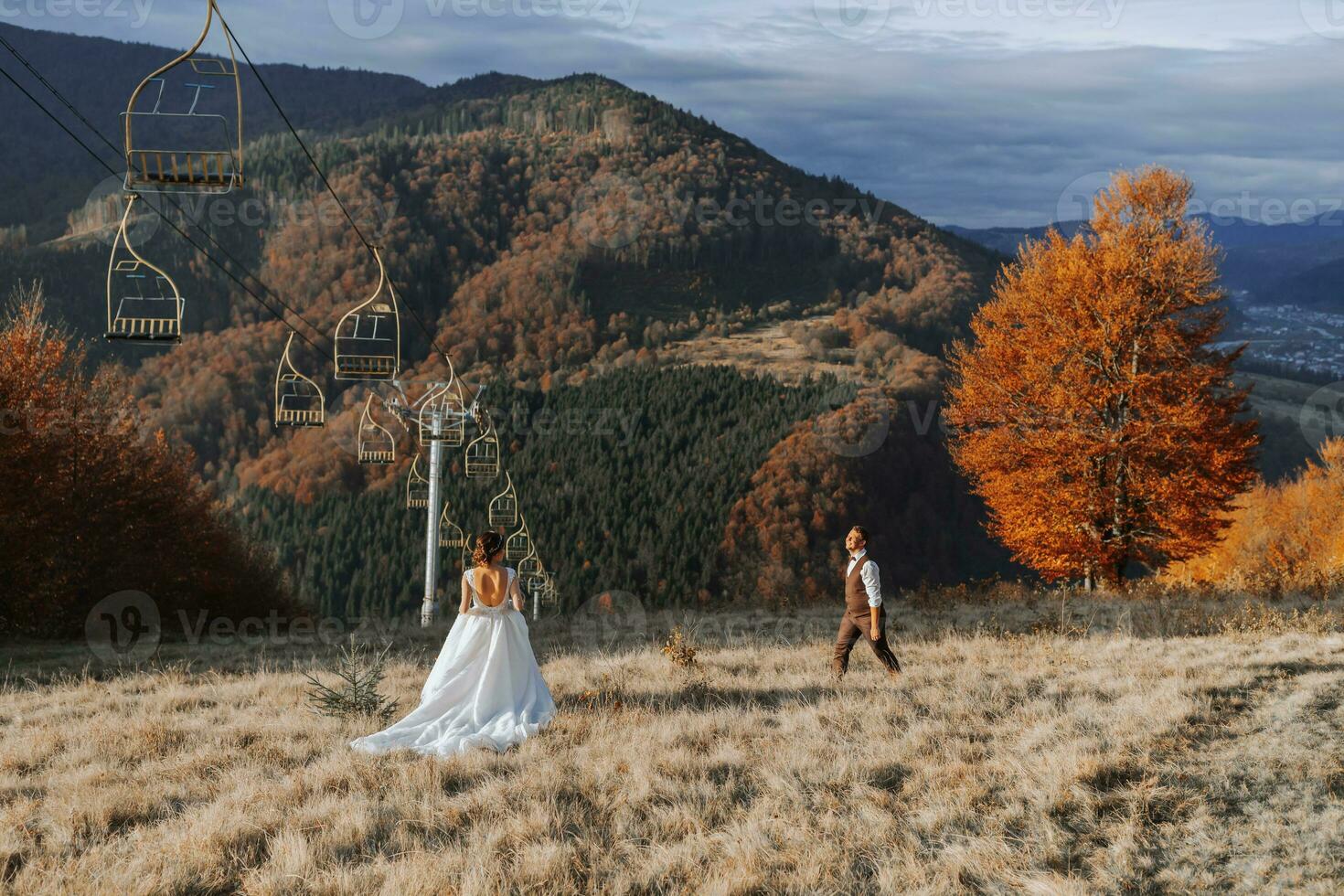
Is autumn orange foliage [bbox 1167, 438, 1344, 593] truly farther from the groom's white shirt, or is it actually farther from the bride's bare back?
the bride's bare back

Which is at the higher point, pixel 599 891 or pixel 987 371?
pixel 987 371

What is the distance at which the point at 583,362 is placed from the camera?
161 meters

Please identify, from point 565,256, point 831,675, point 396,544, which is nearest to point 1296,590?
point 831,675

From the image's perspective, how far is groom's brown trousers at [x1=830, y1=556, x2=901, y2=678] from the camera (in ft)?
36.1

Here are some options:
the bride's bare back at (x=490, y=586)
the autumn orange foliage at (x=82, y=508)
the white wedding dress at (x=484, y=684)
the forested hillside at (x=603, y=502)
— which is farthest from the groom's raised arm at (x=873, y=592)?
the forested hillside at (x=603, y=502)

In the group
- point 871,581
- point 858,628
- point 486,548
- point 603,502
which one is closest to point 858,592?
point 871,581

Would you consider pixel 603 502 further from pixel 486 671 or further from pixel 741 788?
pixel 741 788

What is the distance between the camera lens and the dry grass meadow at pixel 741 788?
6.15 metres

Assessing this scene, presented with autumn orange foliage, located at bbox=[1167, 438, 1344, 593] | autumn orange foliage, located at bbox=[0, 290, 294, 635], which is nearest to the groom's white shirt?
autumn orange foliage, located at bbox=[0, 290, 294, 635]

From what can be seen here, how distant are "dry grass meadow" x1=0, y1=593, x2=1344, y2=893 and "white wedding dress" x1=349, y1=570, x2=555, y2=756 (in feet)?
1.36

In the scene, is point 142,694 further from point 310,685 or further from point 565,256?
point 565,256

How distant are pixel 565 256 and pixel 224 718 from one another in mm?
178689

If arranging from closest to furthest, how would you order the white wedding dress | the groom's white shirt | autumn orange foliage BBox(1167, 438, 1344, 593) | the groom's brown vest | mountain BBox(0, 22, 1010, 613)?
the white wedding dress < the groom's white shirt < the groom's brown vest < autumn orange foliage BBox(1167, 438, 1344, 593) < mountain BBox(0, 22, 1010, 613)

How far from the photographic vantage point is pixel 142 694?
40.3 ft
